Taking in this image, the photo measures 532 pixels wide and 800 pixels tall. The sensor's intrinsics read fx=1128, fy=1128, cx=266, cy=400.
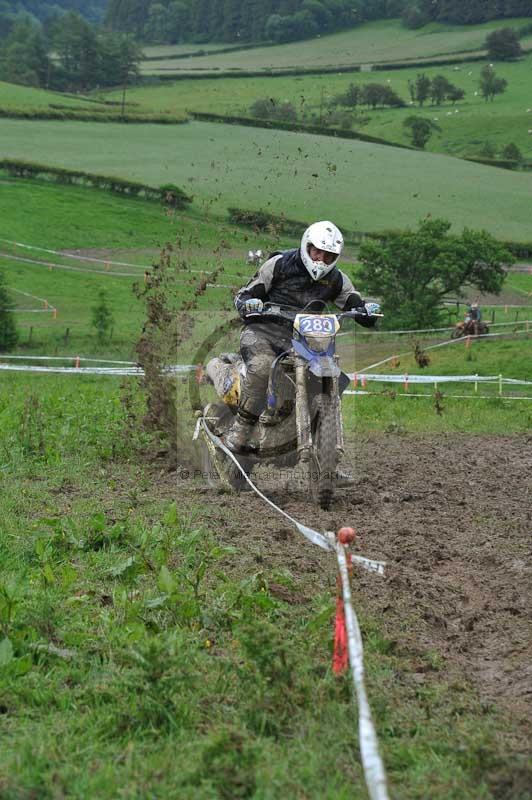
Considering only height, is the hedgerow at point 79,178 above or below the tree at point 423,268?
above

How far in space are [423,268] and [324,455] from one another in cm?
3795

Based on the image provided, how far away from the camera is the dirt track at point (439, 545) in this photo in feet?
17.7

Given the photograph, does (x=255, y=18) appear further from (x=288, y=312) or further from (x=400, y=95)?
(x=288, y=312)

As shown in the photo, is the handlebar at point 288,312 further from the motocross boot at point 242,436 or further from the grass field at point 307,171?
the grass field at point 307,171

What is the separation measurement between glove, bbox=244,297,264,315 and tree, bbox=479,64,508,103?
387ft

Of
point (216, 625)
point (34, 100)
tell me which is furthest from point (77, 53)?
point (216, 625)

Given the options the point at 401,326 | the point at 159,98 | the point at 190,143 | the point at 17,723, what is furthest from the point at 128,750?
the point at 159,98

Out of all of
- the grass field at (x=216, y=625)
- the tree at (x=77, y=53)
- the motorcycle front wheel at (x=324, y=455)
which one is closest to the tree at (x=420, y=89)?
the tree at (x=77, y=53)

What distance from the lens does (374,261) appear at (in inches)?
1804

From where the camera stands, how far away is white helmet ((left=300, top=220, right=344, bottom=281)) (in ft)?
31.1

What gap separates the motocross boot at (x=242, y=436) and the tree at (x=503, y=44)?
128961 millimetres

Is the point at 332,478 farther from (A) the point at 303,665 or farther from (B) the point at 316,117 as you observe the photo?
(B) the point at 316,117

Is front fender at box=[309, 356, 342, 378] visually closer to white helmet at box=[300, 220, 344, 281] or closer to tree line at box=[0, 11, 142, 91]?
white helmet at box=[300, 220, 344, 281]

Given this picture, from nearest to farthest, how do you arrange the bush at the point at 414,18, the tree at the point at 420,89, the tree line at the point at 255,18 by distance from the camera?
1. the tree at the point at 420,89
2. the tree line at the point at 255,18
3. the bush at the point at 414,18
